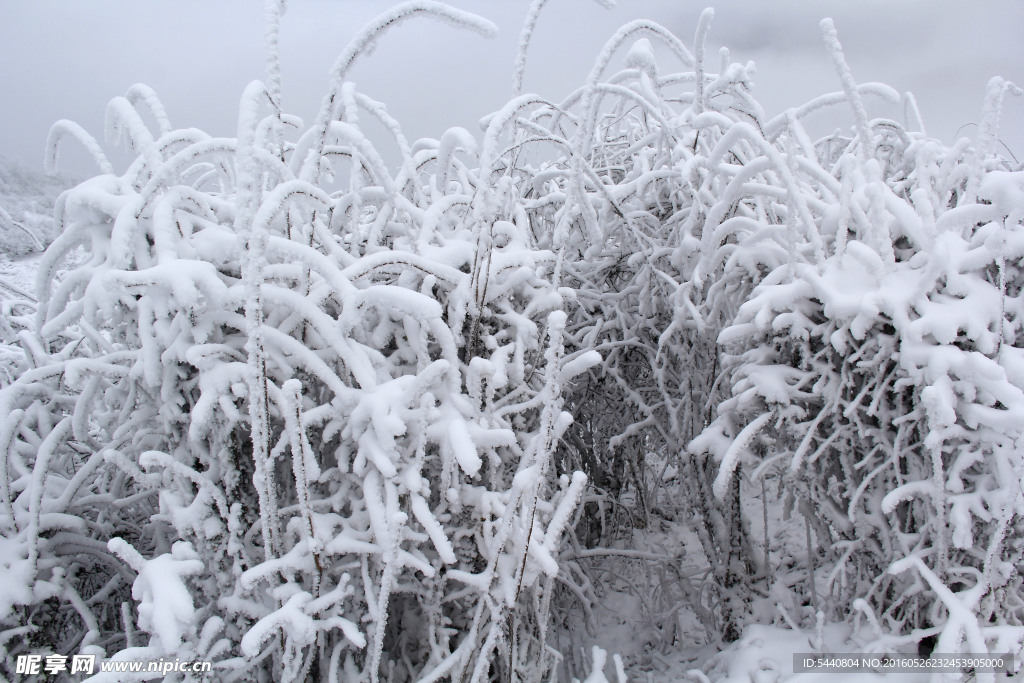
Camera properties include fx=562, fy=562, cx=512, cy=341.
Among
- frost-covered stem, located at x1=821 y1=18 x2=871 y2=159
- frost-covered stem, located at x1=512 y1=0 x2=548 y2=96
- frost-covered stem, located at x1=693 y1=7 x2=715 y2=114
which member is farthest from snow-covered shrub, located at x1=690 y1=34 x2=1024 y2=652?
frost-covered stem, located at x1=512 y1=0 x2=548 y2=96

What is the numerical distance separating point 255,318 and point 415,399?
39 centimetres

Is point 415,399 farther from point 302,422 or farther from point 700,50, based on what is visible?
point 700,50

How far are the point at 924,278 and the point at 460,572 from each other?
1420 millimetres

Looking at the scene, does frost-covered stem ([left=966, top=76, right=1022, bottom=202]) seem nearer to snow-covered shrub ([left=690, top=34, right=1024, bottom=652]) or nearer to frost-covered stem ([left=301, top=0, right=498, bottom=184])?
snow-covered shrub ([left=690, top=34, right=1024, bottom=652])

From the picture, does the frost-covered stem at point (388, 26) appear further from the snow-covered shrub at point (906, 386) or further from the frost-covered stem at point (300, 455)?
the snow-covered shrub at point (906, 386)

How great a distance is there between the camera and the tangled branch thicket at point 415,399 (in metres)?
1.24

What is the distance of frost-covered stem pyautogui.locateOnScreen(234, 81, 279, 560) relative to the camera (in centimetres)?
112

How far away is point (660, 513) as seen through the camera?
11.1 feet

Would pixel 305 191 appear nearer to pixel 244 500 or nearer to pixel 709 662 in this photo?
pixel 244 500

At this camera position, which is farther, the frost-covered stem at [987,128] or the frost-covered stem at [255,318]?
the frost-covered stem at [987,128]

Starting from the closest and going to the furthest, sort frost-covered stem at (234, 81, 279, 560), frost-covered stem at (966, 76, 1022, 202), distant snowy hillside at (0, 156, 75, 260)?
frost-covered stem at (234, 81, 279, 560) < frost-covered stem at (966, 76, 1022, 202) < distant snowy hillside at (0, 156, 75, 260)

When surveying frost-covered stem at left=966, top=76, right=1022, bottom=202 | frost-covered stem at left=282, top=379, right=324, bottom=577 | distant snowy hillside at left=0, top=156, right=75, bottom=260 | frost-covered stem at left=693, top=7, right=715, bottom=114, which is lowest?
frost-covered stem at left=282, top=379, right=324, bottom=577

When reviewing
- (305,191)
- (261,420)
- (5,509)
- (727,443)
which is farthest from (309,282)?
(727,443)

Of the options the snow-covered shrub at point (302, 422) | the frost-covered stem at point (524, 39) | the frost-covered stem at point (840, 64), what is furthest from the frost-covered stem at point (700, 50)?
the snow-covered shrub at point (302, 422)
